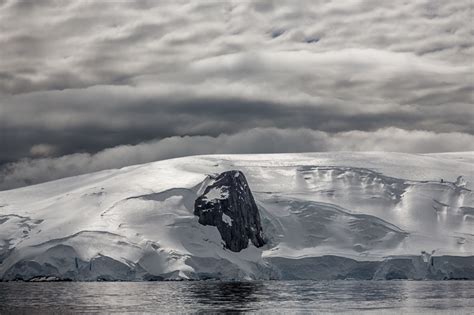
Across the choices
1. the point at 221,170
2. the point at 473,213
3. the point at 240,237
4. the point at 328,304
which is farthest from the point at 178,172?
the point at 328,304

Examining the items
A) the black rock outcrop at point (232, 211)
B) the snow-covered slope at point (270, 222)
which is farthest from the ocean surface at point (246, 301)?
the black rock outcrop at point (232, 211)

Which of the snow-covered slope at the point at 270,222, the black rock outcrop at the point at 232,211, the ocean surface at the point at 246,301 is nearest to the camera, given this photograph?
the ocean surface at the point at 246,301

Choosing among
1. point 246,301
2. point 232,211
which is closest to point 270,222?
point 232,211

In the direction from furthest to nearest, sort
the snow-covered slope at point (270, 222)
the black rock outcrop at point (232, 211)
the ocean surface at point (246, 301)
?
the black rock outcrop at point (232, 211) → the snow-covered slope at point (270, 222) → the ocean surface at point (246, 301)

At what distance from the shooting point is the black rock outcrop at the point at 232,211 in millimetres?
160375

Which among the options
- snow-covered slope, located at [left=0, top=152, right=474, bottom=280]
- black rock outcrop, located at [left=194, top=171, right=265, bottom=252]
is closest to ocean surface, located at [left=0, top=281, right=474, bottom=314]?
snow-covered slope, located at [left=0, top=152, right=474, bottom=280]

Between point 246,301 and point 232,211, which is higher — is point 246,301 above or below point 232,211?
below

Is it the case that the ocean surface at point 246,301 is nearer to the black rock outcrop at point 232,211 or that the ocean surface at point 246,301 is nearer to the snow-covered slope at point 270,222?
the snow-covered slope at point 270,222

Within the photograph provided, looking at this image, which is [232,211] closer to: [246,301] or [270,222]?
[270,222]

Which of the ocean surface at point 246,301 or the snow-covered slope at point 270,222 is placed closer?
the ocean surface at point 246,301

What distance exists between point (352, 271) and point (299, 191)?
100ft

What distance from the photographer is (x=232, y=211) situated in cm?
16512

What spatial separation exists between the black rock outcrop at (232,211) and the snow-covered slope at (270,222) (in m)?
1.95

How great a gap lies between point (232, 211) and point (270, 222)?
8548 mm
